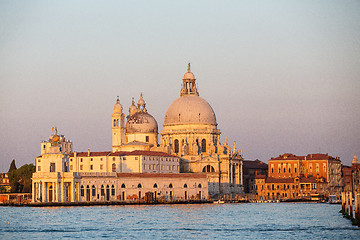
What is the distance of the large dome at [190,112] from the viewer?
130750 mm

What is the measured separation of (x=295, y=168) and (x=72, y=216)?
63898 mm

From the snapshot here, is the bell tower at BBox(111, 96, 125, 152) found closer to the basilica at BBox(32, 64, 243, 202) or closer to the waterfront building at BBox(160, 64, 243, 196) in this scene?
the basilica at BBox(32, 64, 243, 202)

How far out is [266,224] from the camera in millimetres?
70500

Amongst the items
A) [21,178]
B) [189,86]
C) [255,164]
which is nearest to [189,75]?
[189,86]

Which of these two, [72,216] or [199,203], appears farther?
[199,203]

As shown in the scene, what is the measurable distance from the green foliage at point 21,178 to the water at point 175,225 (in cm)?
4017

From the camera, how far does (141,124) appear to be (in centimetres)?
13188

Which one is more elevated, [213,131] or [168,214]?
[213,131]

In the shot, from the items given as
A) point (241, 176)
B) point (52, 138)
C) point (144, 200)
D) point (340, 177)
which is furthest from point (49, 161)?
point (340, 177)

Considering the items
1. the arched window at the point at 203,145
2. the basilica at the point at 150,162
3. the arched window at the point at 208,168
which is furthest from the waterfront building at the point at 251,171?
the arched window at the point at 203,145

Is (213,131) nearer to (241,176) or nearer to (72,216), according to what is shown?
(241,176)

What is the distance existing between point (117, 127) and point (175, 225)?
62.3 metres

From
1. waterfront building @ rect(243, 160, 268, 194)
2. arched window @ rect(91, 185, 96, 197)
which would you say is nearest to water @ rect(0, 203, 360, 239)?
arched window @ rect(91, 185, 96, 197)

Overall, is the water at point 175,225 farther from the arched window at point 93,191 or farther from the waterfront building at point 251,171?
the waterfront building at point 251,171
